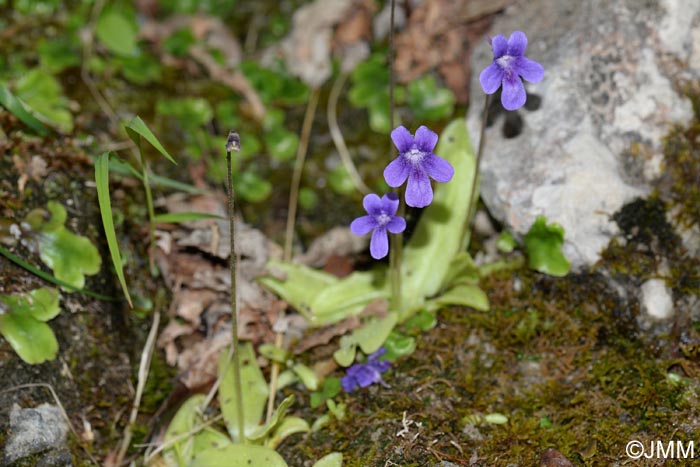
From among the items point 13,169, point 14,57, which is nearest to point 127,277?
point 13,169

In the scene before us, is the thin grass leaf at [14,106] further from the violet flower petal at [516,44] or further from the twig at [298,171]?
the violet flower petal at [516,44]

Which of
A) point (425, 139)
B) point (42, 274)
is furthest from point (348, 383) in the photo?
point (42, 274)

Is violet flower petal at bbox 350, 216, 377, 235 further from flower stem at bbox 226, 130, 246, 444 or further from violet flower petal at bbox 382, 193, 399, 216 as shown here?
flower stem at bbox 226, 130, 246, 444

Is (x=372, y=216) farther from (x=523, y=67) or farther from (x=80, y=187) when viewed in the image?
(x=80, y=187)

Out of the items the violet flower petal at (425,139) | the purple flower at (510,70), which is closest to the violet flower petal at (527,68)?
the purple flower at (510,70)

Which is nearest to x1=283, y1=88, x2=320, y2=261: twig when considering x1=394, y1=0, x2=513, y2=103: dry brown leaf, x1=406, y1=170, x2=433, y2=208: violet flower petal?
x1=394, y1=0, x2=513, y2=103: dry brown leaf

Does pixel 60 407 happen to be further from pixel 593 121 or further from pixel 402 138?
pixel 593 121
